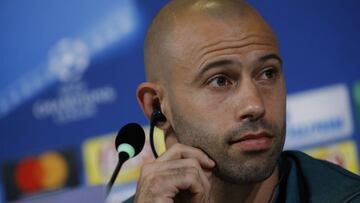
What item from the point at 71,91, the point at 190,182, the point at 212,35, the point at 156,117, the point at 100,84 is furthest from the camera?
the point at 71,91

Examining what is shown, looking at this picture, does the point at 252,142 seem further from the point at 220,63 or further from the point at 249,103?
the point at 220,63

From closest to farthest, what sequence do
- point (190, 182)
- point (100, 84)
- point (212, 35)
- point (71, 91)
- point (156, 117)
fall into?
point (190, 182) → point (212, 35) → point (156, 117) → point (100, 84) → point (71, 91)

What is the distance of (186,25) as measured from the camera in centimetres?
160

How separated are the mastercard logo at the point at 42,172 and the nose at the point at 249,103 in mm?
1707

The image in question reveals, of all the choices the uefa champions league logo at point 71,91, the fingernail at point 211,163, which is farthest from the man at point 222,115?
the uefa champions league logo at point 71,91

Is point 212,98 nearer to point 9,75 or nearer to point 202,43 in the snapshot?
point 202,43

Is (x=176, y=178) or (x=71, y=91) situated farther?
(x=71, y=91)

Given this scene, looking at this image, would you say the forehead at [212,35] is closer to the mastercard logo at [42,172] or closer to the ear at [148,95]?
the ear at [148,95]

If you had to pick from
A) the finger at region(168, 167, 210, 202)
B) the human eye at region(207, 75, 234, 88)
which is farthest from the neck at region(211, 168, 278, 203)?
the human eye at region(207, 75, 234, 88)

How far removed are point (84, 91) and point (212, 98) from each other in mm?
1552

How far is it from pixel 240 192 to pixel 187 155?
0.17 metres

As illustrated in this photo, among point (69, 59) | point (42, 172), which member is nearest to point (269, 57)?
point (69, 59)

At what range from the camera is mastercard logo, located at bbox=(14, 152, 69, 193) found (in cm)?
308

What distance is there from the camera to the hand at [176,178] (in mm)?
1459
